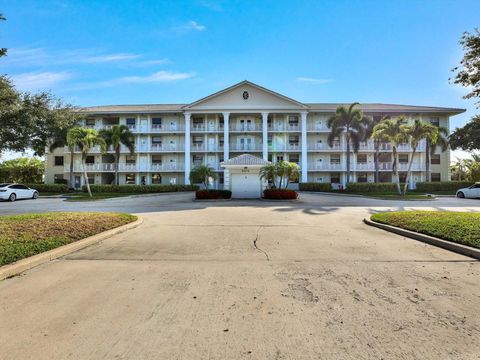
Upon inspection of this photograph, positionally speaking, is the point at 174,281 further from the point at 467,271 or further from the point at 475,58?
the point at 475,58

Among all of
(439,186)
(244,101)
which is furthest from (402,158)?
(244,101)

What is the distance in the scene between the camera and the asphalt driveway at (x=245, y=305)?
122 inches

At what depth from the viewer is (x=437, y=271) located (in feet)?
18.9

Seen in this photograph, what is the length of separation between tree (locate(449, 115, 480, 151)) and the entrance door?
28431 mm

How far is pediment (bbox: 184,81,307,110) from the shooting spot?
41469 mm

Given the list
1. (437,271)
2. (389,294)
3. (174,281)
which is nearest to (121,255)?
(174,281)

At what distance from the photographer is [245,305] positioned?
4133 millimetres

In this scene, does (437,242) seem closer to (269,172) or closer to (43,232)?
(43,232)

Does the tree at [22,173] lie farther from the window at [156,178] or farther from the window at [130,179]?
the window at [156,178]

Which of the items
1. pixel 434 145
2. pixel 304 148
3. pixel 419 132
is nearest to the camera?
pixel 419 132

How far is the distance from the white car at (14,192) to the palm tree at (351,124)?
107 ft

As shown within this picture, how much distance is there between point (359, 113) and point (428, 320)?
36.7m

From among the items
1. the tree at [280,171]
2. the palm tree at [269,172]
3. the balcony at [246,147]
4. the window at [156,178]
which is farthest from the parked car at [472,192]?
the window at [156,178]

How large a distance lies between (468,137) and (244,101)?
2860cm
